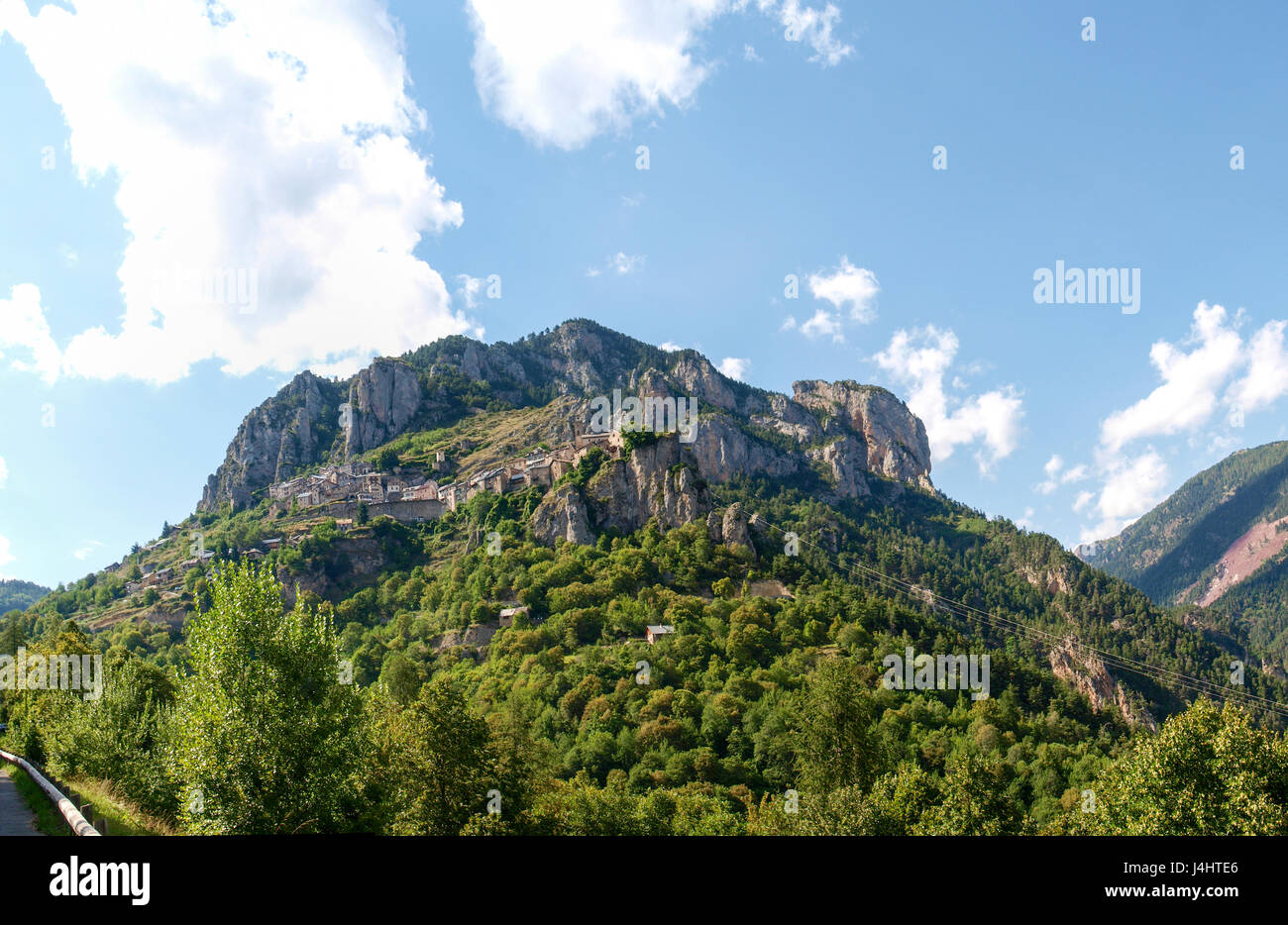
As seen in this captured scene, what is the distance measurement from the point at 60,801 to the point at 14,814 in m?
5.58

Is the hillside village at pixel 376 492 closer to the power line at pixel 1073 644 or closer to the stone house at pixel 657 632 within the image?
the stone house at pixel 657 632

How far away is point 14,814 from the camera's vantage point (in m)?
23.9

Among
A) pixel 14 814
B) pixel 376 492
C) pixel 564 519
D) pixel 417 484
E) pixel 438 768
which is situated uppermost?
pixel 417 484

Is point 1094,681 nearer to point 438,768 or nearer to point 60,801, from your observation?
point 438,768

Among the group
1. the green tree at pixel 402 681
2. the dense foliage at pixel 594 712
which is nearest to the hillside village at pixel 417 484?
the dense foliage at pixel 594 712

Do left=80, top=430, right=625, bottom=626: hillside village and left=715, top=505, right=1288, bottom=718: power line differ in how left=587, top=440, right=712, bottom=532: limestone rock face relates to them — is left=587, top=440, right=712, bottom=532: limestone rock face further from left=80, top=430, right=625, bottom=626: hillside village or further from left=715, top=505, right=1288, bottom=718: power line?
left=715, top=505, right=1288, bottom=718: power line

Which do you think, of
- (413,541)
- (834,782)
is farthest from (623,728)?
(413,541)

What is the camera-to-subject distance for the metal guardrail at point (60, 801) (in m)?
16.0

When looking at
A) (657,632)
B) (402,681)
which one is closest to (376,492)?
(657,632)

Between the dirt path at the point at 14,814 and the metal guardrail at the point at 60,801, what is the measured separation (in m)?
0.70

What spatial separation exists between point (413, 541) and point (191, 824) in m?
105

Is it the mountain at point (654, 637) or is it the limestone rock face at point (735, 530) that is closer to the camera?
the mountain at point (654, 637)
